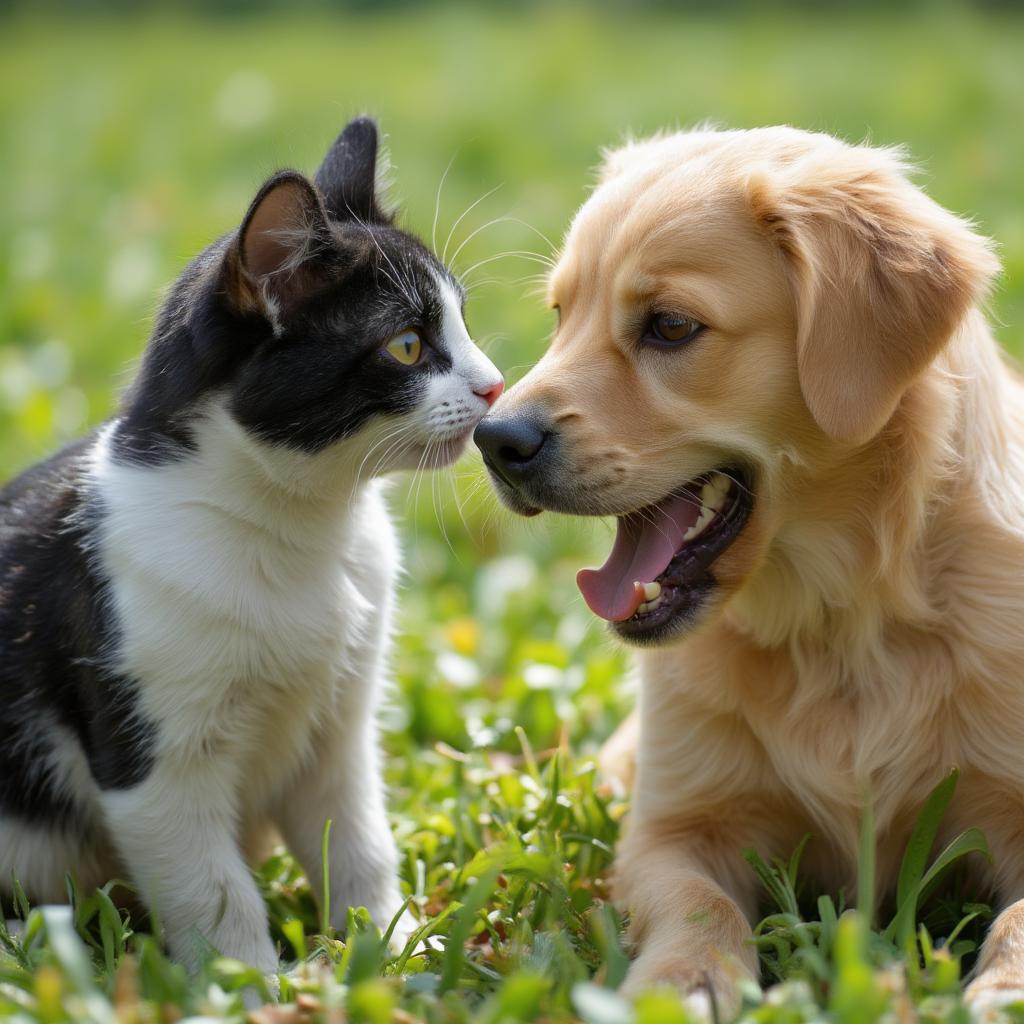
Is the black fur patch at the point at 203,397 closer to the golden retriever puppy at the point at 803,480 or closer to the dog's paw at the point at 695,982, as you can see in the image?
the golden retriever puppy at the point at 803,480

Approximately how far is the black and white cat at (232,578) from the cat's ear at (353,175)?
0.13 ft

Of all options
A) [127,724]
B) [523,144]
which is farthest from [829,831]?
[523,144]

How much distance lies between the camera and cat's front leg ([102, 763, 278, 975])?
2953 mm

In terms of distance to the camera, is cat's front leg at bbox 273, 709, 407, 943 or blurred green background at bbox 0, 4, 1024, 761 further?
blurred green background at bbox 0, 4, 1024, 761

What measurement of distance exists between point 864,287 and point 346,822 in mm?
1729

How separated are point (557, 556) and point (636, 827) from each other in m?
2.44

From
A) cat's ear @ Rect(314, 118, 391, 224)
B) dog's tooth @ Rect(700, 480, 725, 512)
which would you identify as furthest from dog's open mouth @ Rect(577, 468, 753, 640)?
cat's ear @ Rect(314, 118, 391, 224)

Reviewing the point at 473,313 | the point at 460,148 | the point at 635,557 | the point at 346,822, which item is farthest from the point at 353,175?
Answer: the point at 460,148

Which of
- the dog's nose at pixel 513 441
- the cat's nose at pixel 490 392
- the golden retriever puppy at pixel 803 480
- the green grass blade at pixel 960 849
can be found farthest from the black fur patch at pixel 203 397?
the green grass blade at pixel 960 849

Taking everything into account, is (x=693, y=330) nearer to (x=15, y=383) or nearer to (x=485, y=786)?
(x=485, y=786)

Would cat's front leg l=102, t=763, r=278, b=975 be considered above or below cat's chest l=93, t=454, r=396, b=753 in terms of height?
below

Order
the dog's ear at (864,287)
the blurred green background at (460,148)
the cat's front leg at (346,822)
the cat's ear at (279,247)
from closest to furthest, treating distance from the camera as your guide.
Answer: the dog's ear at (864,287)
the cat's ear at (279,247)
the cat's front leg at (346,822)
the blurred green background at (460,148)

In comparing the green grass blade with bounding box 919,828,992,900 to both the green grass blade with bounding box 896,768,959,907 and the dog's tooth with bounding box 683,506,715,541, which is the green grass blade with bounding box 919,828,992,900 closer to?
the green grass blade with bounding box 896,768,959,907

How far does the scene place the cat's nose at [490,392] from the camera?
10.6 feet
